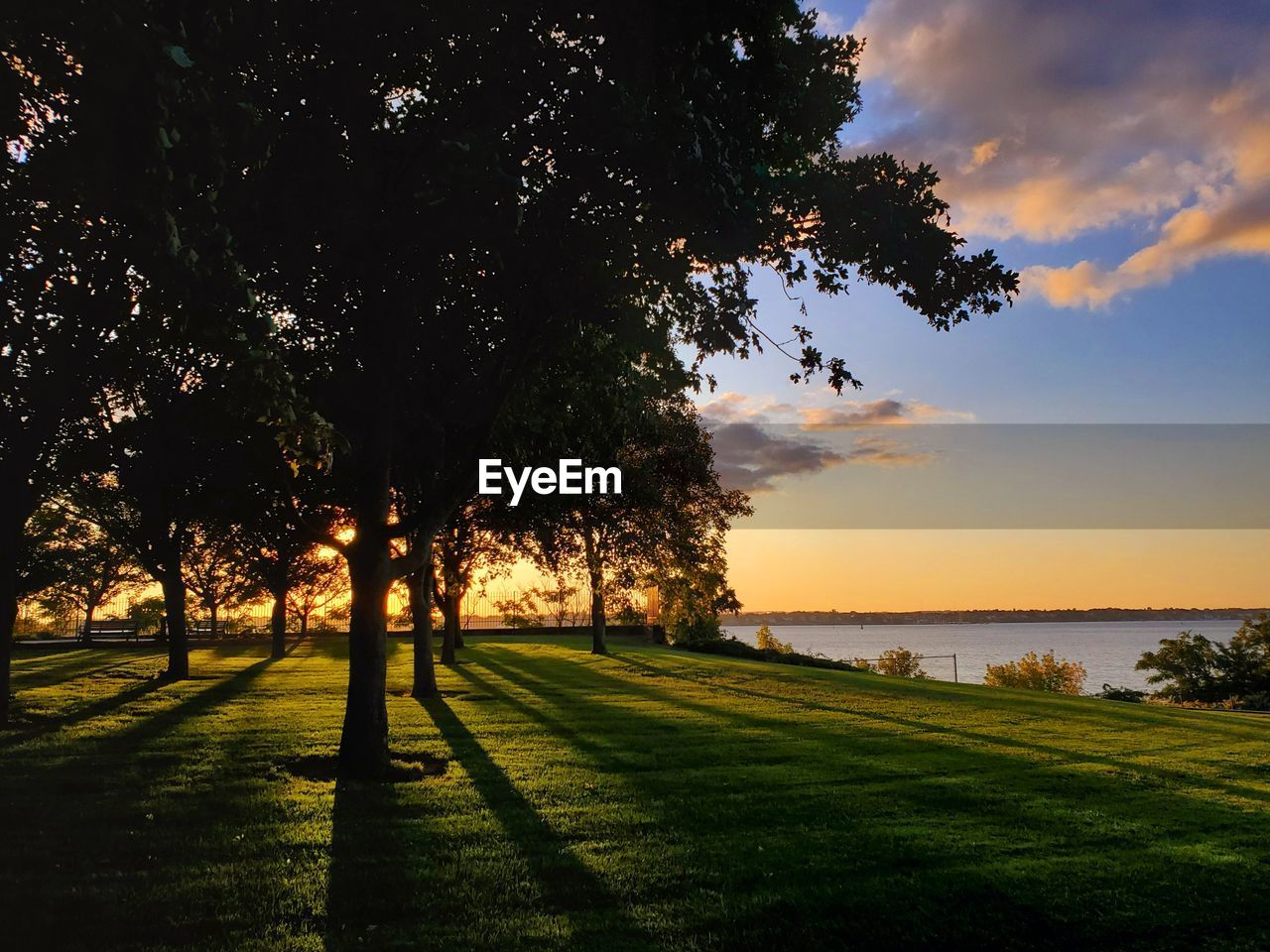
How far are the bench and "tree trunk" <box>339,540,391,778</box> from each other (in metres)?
41.7

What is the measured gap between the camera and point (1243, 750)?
13641mm

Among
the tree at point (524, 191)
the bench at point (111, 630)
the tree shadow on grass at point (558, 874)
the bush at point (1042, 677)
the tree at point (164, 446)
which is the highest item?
the tree at point (524, 191)

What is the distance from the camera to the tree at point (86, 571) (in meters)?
28.1

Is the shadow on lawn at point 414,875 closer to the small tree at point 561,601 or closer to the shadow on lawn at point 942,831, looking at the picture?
the shadow on lawn at point 942,831

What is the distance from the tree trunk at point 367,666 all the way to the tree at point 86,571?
1880 cm

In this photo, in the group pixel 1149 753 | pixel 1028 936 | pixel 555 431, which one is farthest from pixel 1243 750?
pixel 555 431

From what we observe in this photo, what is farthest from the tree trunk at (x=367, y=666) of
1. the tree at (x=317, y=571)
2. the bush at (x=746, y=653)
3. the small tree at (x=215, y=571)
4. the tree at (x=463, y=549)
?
the bush at (x=746, y=653)

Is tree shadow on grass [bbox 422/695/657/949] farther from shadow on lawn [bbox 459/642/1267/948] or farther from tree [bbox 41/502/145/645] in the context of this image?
tree [bbox 41/502/145/645]

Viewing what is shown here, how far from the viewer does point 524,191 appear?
9.89 meters

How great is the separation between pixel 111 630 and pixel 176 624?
27818mm

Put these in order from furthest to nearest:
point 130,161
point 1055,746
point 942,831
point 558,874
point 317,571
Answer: point 317,571, point 1055,746, point 942,831, point 558,874, point 130,161

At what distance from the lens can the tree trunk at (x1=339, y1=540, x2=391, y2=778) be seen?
10914 millimetres

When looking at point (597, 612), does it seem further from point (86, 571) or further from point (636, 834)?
point (636, 834)

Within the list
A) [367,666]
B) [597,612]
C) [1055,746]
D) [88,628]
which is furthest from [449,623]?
[88,628]
